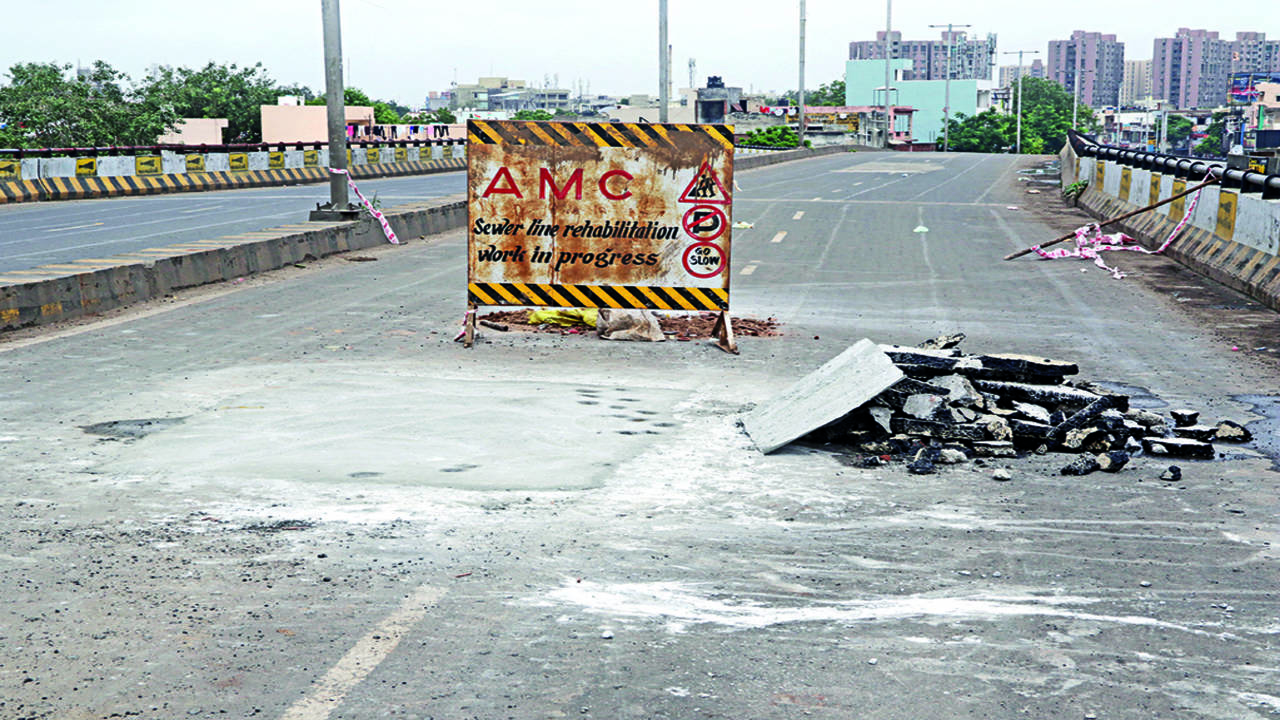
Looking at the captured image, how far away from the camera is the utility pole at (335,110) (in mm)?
22297

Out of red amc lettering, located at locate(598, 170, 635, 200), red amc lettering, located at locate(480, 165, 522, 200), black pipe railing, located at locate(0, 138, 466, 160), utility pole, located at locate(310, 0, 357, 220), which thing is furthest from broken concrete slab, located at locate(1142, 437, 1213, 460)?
black pipe railing, located at locate(0, 138, 466, 160)

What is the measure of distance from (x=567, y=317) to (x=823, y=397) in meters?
5.72

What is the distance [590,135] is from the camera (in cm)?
1317

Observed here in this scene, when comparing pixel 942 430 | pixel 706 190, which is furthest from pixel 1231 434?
pixel 706 190

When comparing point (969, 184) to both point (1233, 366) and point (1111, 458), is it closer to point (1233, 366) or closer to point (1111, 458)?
point (1233, 366)

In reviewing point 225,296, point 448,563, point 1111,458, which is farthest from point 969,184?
point 448,563

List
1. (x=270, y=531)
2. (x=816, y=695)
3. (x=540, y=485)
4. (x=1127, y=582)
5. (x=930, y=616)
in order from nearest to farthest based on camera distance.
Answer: (x=816, y=695)
(x=930, y=616)
(x=1127, y=582)
(x=270, y=531)
(x=540, y=485)

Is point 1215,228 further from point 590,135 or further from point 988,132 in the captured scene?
point 988,132

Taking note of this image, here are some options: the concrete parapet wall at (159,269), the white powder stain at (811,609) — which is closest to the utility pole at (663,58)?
the concrete parapet wall at (159,269)

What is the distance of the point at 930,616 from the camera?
531cm

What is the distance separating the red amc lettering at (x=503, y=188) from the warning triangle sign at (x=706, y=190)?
1330 mm

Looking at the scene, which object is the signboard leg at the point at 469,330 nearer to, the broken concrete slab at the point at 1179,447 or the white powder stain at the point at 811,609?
the broken concrete slab at the point at 1179,447

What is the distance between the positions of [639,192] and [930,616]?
865cm

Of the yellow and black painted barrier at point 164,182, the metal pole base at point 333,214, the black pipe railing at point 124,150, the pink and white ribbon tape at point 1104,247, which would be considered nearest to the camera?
the pink and white ribbon tape at point 1104,247
